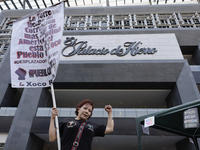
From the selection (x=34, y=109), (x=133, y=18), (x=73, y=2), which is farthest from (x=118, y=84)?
(x=73, y=2)

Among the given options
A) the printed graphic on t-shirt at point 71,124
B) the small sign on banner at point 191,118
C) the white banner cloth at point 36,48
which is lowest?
the printed graphic on t-shirt at point 71,124

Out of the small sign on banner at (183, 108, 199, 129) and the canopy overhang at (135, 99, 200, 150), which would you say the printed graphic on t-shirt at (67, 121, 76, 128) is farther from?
the canopy overhang at (135, 99, 200, 150)

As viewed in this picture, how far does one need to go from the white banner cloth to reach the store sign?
47.3ft

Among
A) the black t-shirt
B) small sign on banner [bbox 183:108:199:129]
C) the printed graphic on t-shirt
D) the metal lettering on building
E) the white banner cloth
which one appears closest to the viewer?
the black t-shirt

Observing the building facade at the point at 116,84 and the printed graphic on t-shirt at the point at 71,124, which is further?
the building facade at the point at 116,84

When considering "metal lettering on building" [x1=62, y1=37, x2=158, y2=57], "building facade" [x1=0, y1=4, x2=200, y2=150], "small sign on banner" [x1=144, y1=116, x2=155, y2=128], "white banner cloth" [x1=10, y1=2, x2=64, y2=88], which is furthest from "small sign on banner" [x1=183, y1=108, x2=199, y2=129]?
"metal lettering on building" [x1=62, y1=37, x2=158, y2=57]

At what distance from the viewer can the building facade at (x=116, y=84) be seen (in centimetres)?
1452

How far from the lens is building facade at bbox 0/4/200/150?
14.5 m

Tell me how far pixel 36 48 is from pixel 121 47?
16.4 m

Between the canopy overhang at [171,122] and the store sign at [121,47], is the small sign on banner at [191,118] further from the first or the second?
the store sign at [121,47]

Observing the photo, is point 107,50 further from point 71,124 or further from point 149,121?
point 71,124

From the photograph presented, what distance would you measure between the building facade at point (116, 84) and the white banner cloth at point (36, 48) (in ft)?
35.4

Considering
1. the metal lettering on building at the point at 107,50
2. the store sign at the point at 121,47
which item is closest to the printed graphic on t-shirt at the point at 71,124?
the store sign at the point at 121,47

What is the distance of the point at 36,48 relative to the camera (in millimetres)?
4867
